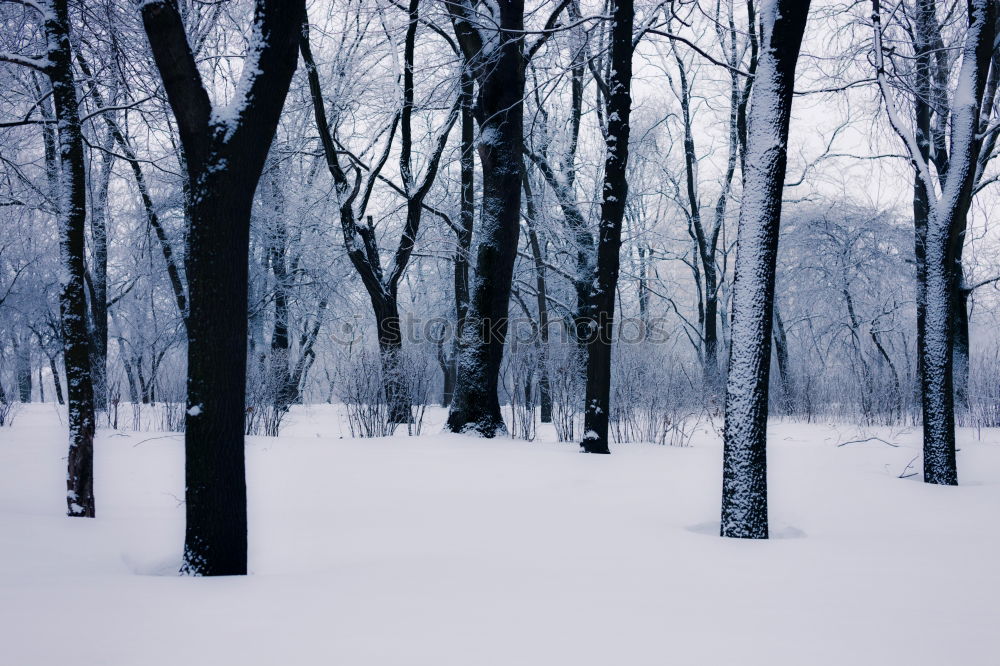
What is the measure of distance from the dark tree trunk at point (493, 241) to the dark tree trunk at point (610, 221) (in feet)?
6.43

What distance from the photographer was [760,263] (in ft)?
15.9

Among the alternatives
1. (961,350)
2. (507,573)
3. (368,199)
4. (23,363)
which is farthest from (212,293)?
(23,363)

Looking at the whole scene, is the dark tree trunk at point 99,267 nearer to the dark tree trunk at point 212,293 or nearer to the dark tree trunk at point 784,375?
the dark tree trunk at point 212,293

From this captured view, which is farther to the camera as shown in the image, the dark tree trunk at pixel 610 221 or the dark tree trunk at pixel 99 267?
the dark tree trunk at pixel 99 267

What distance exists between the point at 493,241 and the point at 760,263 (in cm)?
599

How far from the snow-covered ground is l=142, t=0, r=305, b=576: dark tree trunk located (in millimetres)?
340

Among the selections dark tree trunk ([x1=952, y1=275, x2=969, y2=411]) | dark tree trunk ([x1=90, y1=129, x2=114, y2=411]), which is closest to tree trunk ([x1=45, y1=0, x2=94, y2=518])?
dark tree trunk ([x1=90, y1=129, x2=114, y2=411])

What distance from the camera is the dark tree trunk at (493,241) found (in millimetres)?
10375

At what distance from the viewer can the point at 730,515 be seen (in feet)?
15.7

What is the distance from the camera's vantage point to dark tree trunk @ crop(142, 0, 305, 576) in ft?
12.0

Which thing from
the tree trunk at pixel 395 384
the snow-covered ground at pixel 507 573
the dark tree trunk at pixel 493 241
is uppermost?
the dark tree trunk at pixel 493 241

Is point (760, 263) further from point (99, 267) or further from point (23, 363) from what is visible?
point (23, 363)

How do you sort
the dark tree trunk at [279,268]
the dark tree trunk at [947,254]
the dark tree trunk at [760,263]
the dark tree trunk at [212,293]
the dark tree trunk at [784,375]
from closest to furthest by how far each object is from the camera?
the dark tree trunk at [212,293], the dark tree trunk at [760,263], the dark tree trunk at [947,254], the dark tree trunk at [784,375], the dark tree trunk at [279,268]

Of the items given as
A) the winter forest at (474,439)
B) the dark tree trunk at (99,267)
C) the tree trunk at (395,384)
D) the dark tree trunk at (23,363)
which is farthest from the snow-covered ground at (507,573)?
the dark tree trunk at (23,363)
